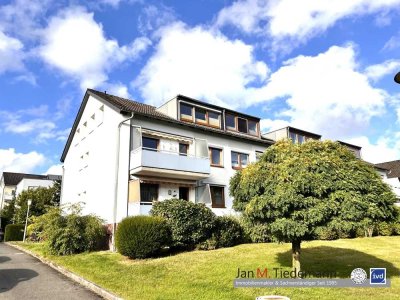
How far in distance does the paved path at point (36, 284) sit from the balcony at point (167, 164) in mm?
7094

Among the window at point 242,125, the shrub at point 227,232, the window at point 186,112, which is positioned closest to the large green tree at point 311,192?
the shrub at point 227,232

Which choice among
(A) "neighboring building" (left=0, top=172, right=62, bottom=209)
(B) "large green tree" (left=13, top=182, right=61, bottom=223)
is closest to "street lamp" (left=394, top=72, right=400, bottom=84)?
(B) "large green tree" (left=13, top=182, right=61, bottom=223)

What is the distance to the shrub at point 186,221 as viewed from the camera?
56.7ft

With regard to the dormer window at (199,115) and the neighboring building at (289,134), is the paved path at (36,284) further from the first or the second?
the neighboring building at (289,134)

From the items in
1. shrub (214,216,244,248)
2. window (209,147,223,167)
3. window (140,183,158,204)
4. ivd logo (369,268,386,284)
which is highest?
window (209,147,223,167)

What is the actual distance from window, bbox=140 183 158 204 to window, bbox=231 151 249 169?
7355 millimetres

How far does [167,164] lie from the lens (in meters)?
21.2

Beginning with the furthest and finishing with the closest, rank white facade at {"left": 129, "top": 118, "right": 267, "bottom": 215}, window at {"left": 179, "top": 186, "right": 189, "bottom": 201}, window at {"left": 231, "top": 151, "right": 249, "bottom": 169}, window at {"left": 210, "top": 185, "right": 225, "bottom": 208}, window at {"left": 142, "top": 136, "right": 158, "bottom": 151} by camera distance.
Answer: window at {"left": 231, "top": 151, "right": 249, "bottom": 169} < window at {"left": 210, "top": 185, "right": 225, "bottom": 208} < window at {"left": 179, "top": 186, "right": 189, "bottom": 201} < window at {"left": 142, "top": 136, "right": 158, "bottom": 151} < white facade at {"left": 129, "top": 118, "right": 267, "bottom": 215}

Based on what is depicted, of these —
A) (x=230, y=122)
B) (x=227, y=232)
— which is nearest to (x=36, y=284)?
(x=227, y=232)

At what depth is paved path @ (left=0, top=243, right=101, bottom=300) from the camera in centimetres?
1006

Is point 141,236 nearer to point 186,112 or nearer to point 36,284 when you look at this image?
point 36,284

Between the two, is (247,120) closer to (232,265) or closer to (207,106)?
(207,106)

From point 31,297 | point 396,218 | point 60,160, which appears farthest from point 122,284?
point 60,160

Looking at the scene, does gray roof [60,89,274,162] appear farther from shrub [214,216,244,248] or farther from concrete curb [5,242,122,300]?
concrete curb [5,242,122,300]
